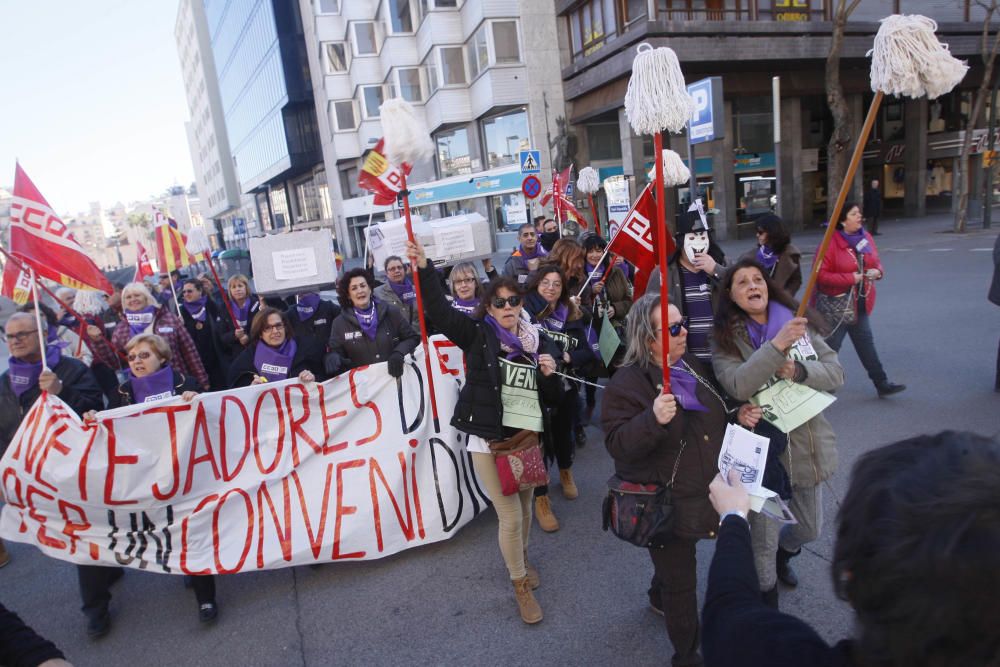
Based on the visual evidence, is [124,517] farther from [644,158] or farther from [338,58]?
[338,58]

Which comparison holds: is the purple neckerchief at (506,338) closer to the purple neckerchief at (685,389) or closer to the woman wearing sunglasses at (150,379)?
the purple neckerchief at (685,389)

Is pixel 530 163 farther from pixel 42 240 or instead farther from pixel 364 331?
pixel 42 240

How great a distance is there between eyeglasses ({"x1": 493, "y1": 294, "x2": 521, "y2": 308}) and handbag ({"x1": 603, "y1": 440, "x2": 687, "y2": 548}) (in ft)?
4.26

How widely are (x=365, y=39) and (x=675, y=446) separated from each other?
3652 cm

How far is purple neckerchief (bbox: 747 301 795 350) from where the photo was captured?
2.93 m

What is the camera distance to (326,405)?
Answer: 407 centimetres

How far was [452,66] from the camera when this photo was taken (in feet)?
94.6

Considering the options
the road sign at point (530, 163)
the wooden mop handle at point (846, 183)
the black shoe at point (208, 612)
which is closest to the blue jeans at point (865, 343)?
the wooden mop handle at point (846, 183)

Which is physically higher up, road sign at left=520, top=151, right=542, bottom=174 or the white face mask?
road sign at left=520, top=151, right=542, bottom=174

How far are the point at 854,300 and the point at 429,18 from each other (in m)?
27.3

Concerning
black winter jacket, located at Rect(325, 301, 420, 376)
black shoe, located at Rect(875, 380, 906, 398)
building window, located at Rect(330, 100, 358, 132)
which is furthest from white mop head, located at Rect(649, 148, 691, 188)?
building window, located at Rect(330, 100, 358, 132)

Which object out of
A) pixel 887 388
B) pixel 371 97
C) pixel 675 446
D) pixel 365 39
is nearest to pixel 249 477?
pixel 675 446

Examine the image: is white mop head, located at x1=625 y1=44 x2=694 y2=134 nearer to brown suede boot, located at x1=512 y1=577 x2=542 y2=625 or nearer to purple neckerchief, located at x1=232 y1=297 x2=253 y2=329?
brown suede boot, located at x1=512 y1=577 x2=542 y2=625

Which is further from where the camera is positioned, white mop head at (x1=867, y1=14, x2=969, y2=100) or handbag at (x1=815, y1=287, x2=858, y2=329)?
handbag at (x1=815, y1=287, x2=858, y2=329)
